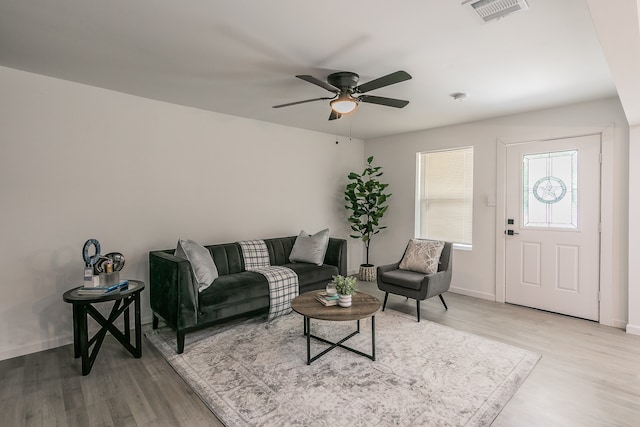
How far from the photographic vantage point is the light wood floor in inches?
78.2

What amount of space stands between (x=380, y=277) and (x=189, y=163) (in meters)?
2.71

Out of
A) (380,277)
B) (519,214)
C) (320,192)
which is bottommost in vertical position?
(380,277)

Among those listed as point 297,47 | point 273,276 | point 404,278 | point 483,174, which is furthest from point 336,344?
point 483,174

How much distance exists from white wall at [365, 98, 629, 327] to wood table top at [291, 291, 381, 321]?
2365 mm

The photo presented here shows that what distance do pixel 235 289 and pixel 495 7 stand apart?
9.91 feet

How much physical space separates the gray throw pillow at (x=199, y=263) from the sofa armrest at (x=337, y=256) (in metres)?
1.68

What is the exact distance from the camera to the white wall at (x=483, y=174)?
344cm

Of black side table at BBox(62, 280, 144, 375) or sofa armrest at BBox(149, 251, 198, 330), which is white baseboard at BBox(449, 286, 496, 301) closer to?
sofa armrest at BBox(149, 251, 198, 330)

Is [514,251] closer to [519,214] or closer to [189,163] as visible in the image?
[519,214]

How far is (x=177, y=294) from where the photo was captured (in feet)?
9.25

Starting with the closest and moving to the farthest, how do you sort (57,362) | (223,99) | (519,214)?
(57,362) < (223,99) < (519,214)

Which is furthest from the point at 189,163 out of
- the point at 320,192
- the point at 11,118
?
the point at 320,192

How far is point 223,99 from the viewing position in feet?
11.6

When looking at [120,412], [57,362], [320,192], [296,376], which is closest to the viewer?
[120,412]
